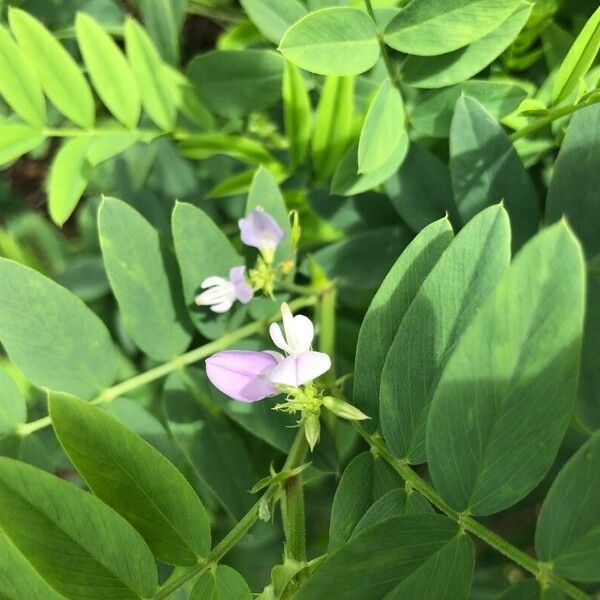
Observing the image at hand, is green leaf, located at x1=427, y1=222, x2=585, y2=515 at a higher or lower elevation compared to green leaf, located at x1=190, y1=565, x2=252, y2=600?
higher

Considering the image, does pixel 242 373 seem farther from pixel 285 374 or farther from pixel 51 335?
pixel 51 335

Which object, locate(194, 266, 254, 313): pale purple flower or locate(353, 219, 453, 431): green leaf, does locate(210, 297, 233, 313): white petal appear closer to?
locate(194, 266, 254, 313): pale purple flower

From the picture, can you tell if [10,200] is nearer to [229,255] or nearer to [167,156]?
[167,156]

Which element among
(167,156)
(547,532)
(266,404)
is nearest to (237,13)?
(167,156)

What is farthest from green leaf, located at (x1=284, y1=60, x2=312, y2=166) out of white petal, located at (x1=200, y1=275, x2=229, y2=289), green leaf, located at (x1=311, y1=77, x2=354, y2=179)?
white petal, located at (x1=200, y1=275, x2=229, y2=289)

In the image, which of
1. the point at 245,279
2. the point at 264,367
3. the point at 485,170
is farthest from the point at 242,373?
the point at 485,170
